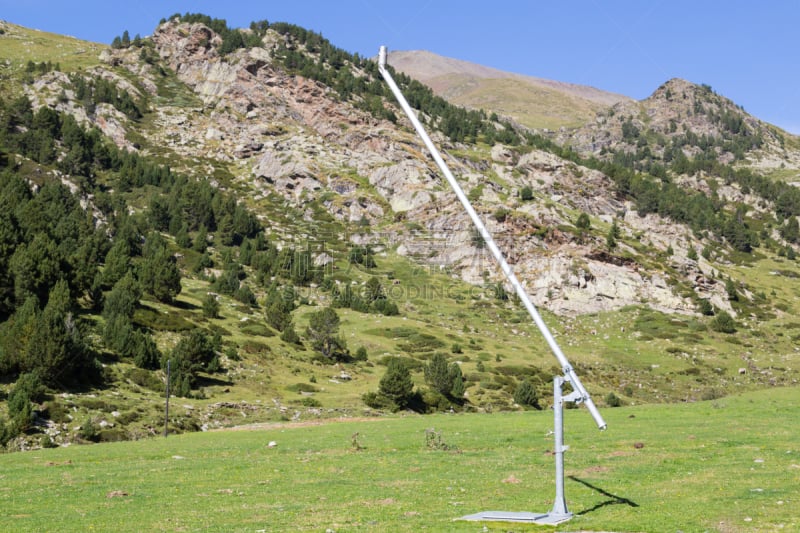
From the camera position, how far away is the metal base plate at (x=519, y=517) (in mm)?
14422

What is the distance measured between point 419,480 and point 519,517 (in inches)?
316

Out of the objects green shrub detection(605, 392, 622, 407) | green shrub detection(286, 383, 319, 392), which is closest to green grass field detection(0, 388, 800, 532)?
green shrub detection(286, 383, 319, 392)

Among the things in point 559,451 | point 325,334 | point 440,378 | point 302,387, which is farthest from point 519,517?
point 325,334

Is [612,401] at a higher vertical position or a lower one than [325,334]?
lower

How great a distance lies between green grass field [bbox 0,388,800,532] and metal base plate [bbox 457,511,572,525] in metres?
0.24

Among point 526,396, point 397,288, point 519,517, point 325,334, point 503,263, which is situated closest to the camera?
point 503,263

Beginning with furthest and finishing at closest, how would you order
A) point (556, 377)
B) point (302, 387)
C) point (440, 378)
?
point (440, 378) < point (302, 387) < point (556, 377)

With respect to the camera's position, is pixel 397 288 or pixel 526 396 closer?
pixel 526 396

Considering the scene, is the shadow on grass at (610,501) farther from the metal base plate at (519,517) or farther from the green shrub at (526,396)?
the green shrub at (526,396)

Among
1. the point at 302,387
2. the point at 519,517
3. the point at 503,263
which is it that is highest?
the point at 503,263

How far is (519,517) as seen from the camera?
48.7 feet

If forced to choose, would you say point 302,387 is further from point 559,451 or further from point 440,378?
point 559,451

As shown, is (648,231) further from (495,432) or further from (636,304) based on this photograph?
(495,432)

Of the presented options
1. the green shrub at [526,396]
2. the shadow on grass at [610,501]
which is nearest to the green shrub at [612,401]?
the green shrub at [526,396]
